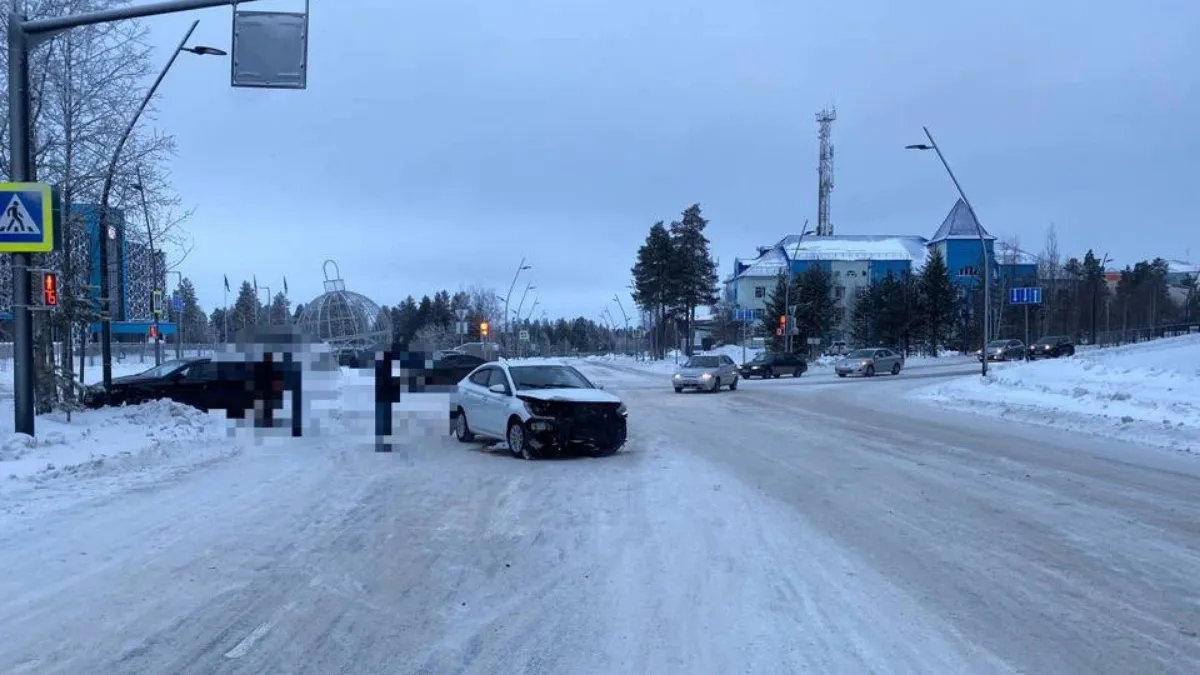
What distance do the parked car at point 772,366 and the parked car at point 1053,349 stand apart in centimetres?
1599

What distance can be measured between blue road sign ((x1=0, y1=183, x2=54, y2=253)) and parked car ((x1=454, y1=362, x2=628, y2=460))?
7064mm

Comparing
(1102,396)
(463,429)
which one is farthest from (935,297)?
(463,429)

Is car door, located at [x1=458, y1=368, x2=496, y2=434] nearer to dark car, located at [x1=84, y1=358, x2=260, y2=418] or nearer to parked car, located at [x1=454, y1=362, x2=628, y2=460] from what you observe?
parked car, located at [x1=454, y1=362, x2=628, y2=460]

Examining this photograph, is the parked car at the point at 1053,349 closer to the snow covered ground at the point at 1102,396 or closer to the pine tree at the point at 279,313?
the snow covered ground at the point at 1102,396

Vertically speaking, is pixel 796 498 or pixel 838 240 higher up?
pixel 838 240

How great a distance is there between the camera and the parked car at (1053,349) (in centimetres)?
6169

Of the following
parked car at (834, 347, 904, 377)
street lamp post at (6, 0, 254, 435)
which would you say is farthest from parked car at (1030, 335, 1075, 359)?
street lamp post at (6, 0, 254, 435)

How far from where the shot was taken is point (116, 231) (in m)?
20.9

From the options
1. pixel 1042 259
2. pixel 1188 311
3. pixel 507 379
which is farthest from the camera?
pixel 1188 311

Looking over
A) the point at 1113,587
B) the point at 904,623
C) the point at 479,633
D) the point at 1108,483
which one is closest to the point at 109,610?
the point at 479,633

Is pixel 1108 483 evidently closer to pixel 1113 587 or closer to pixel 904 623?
pixel 1113 587

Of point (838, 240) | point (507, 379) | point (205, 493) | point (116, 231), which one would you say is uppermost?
point (838, 240)

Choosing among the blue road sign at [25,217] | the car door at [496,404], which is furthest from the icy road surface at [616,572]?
the blue road sign at [25,217]

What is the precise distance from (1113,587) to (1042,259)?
10023cm
